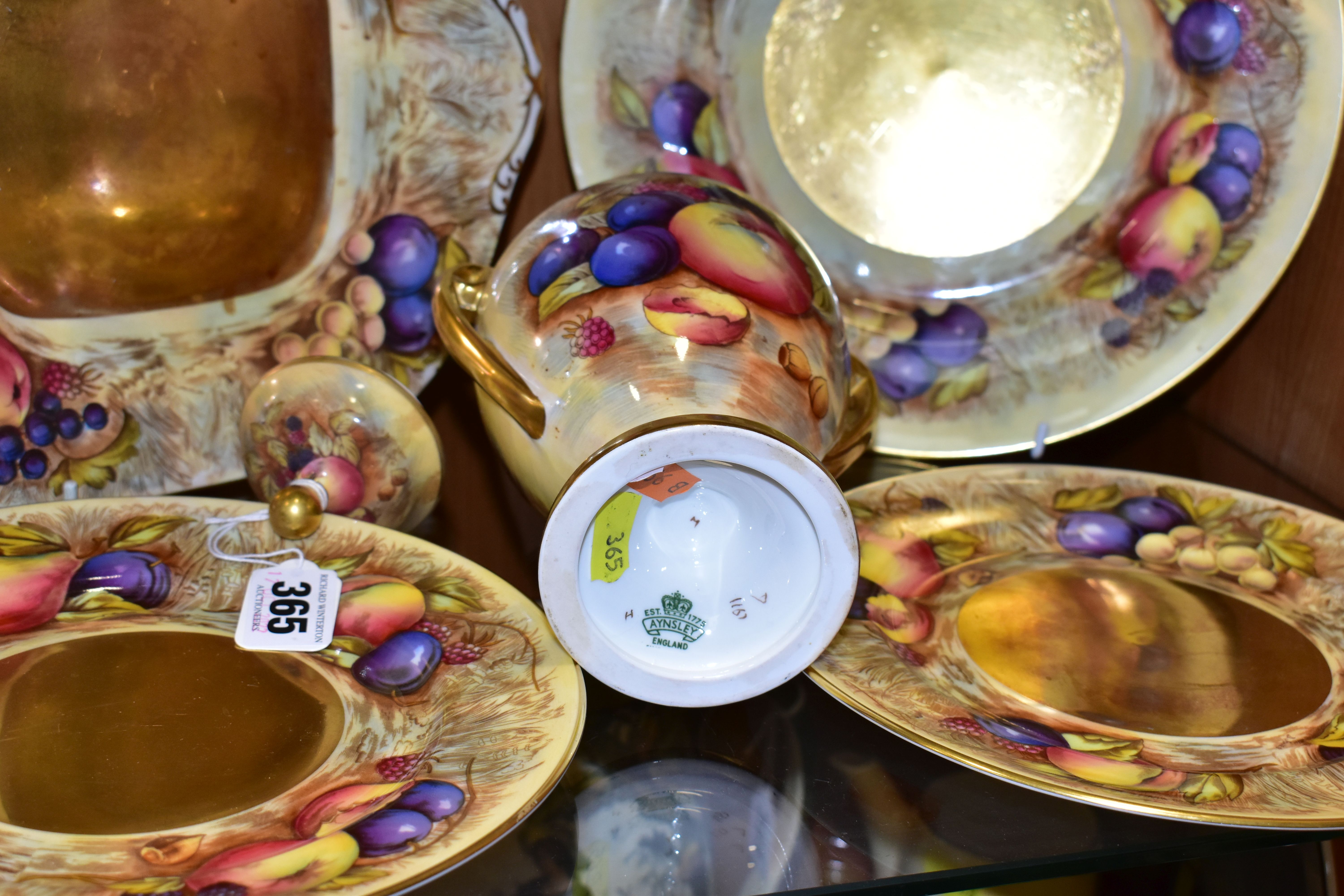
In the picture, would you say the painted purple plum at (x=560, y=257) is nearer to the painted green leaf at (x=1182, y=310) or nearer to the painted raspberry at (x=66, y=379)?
the painted raspberry at (x=66, y=379)

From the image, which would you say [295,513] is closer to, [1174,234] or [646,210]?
[646,210]

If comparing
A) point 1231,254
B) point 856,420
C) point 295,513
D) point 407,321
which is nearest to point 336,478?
point 295,513

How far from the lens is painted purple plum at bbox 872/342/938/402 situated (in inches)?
34.3

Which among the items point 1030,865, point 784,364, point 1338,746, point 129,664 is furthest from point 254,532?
point 1338,746

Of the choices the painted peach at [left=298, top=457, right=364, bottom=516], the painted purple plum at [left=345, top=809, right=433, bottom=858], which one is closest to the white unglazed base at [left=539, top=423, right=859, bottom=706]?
the painted purple plum at [left=345, top=809, right=433, bottom=858]

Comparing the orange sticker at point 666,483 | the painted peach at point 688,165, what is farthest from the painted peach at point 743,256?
the painted peach at point 688,165

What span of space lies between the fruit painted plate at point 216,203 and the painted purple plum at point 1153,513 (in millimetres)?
526

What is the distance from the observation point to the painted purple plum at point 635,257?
0.59 meters

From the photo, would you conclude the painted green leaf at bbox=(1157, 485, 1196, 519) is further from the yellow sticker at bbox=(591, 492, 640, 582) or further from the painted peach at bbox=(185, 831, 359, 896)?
the painted peach at bbox=(185, 831, 359, 896)

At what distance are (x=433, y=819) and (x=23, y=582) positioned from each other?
33 cm

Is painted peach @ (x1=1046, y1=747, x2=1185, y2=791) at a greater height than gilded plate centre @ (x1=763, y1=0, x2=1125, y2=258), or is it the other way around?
gilded plate centre @ (x1=763, y1=0, x2=1125, y2=258)

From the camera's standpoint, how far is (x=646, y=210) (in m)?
0.62

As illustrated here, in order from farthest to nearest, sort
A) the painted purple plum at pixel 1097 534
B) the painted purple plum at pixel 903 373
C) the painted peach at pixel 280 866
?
the painted purple plum at pixel 903 373, the painted purple plum at pixel 1097 534, the painted peach at pixel 280 866

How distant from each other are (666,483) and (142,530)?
0.38 meters
